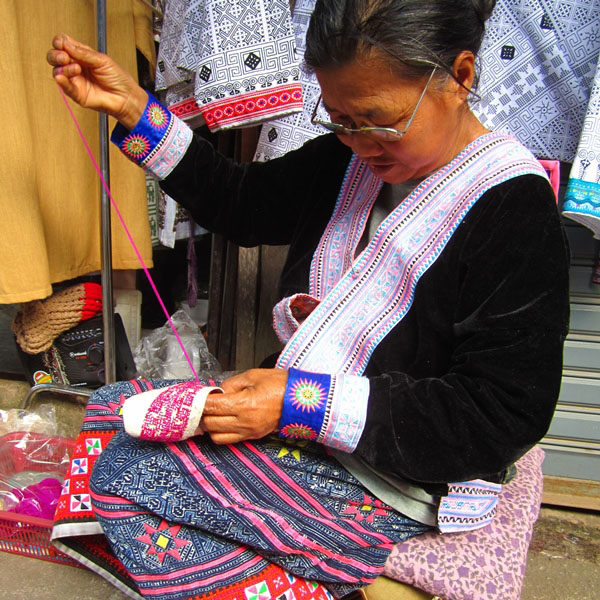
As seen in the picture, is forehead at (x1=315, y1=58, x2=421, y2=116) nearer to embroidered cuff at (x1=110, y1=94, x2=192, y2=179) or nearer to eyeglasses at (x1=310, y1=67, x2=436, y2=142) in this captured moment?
eyeglasses at (x1=310, y1=67, x2=436, y2=142)

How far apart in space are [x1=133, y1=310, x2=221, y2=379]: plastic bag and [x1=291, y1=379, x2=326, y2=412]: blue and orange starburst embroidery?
1.17m

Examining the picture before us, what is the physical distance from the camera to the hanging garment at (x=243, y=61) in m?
1.51

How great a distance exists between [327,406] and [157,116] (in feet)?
2.59

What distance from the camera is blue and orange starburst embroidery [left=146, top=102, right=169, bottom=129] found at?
1246 mm

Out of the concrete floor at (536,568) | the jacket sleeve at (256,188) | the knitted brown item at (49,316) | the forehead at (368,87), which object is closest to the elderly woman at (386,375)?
the forehead at (368,87)

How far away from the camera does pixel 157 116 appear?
1257mm

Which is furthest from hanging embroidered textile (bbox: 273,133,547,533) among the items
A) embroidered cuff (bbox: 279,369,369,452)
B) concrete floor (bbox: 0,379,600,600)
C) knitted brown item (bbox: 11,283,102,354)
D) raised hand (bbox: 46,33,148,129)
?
knitted brown item (bbox: 11,283,102,354)

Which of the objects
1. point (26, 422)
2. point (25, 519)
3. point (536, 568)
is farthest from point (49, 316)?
point (536, 568)

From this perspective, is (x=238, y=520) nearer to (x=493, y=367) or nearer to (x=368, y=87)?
(x=493, y=367)

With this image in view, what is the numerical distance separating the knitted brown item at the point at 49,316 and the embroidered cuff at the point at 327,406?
1.17m

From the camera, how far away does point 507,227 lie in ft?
3.12

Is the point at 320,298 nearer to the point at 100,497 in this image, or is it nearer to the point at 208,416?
the point at 208,416

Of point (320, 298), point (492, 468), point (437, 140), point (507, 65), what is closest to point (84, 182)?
point (320, 298)

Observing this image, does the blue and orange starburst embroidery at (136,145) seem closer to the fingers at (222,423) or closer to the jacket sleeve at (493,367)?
the fingers at (222,423)
